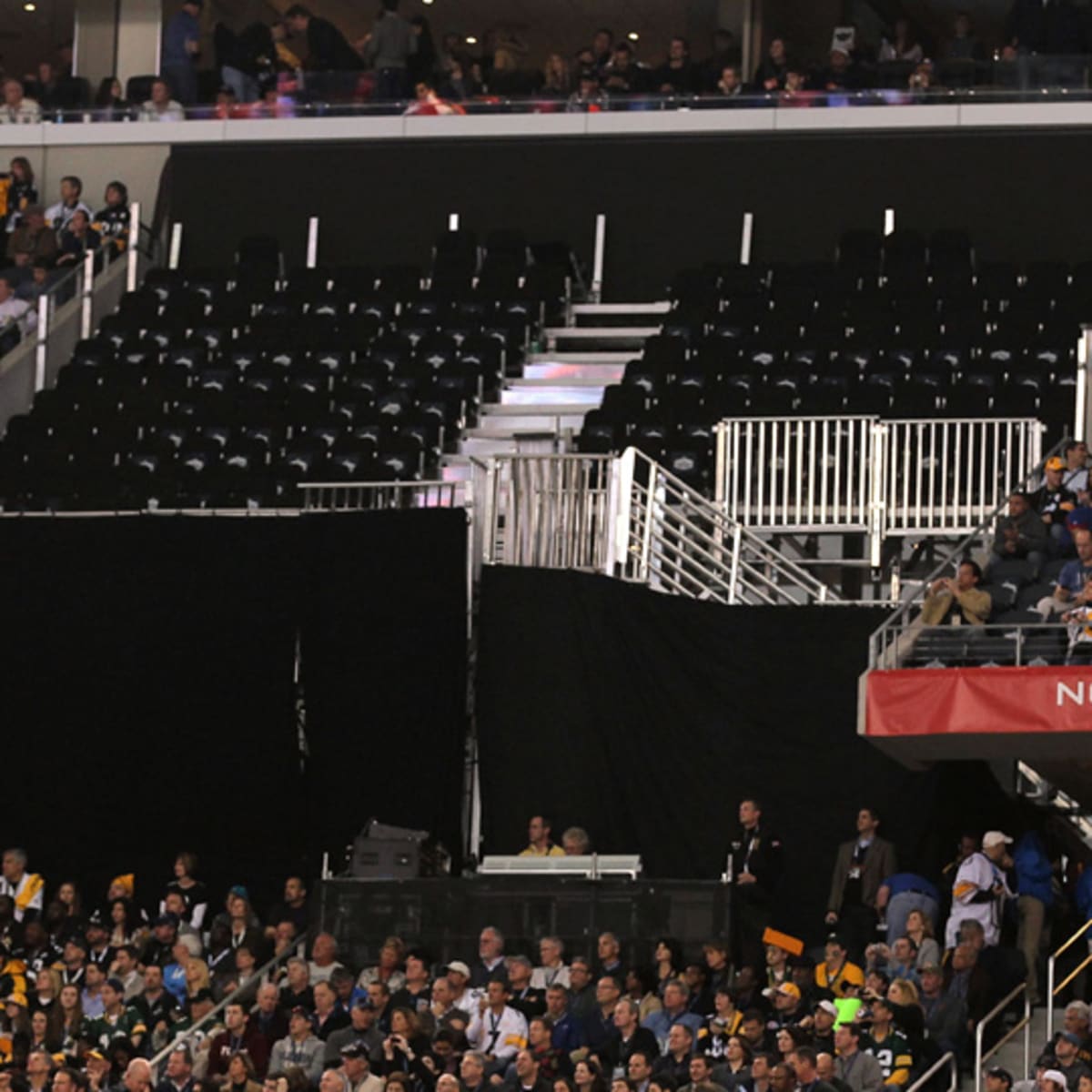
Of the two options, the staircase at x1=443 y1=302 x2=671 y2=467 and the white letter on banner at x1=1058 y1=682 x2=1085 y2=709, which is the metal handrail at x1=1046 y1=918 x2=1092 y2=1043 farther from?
the staircase at x1=443 y1=302 x2=671 y2=467

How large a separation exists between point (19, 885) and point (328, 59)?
39.3ft

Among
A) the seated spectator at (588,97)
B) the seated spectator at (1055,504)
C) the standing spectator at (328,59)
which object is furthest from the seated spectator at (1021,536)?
the standing spectator at (328,59)

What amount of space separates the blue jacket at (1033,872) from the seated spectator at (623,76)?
12440mm

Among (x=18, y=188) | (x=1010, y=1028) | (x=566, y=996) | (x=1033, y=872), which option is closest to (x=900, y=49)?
(x=18, y=188)

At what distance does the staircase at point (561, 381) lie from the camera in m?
25.0

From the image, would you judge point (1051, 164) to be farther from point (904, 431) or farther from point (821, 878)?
point (821, 878)

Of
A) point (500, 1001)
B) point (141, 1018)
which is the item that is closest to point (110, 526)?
point (141, 1018)

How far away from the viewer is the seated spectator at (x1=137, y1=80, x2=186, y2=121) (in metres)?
30.5

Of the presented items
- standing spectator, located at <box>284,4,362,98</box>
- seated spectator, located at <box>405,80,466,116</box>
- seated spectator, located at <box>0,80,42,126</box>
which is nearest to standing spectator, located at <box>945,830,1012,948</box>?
seated spectator, located at <box>405,80,466,116</box>

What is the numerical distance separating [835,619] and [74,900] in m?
5.18

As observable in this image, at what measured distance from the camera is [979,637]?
19.0 metres

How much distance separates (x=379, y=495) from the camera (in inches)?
910

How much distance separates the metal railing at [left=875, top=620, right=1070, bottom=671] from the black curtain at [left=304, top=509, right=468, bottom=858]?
3.34 metres

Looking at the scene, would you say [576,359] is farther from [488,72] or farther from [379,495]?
[488,72]
